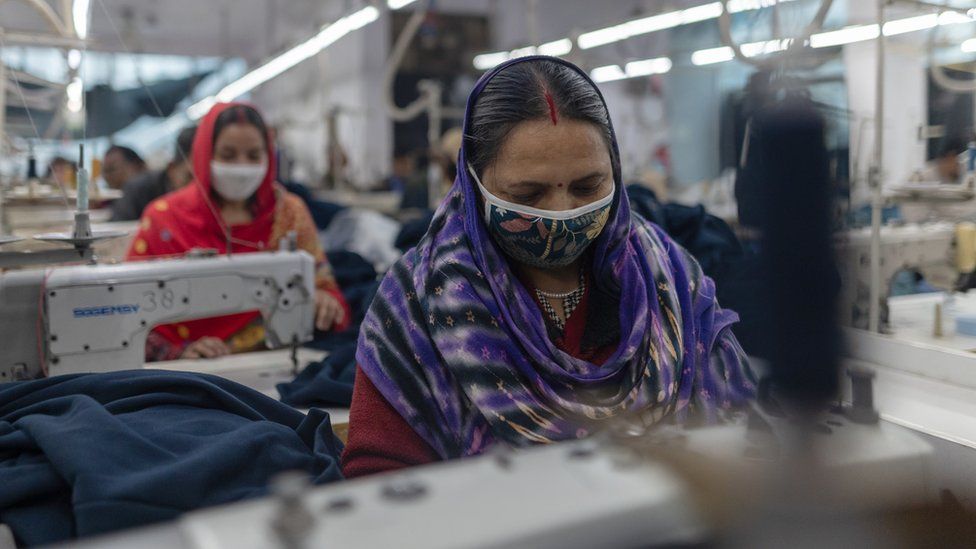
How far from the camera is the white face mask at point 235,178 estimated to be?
2.61 metres

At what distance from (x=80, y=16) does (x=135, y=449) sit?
146 centimetres

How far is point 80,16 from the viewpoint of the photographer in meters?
2.21

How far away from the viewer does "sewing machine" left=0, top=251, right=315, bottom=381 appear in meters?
1.64

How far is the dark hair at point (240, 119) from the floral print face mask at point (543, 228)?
156 centimetres

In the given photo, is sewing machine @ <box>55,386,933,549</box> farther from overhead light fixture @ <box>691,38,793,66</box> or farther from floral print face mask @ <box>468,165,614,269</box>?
floral print face mask @ <box>468,165,614,269</box>

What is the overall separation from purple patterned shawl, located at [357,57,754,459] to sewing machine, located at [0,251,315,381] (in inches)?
26.0

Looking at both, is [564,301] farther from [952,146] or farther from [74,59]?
[74,59]

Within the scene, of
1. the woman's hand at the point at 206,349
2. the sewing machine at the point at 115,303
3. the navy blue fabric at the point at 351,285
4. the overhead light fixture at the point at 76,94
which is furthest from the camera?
the navy blue fabric at the point at 351,285

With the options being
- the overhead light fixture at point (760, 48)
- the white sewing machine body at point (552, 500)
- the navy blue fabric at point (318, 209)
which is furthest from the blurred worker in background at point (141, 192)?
the white sewing machine body at point (552, 500)

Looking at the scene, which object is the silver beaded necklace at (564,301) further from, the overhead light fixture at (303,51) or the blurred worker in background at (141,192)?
the blurred worker in background at (141,192)

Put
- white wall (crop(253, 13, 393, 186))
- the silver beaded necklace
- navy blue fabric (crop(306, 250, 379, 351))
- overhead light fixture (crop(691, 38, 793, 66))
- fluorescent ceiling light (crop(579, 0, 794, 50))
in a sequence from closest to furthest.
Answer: overhead light fixture (crop(691, 38, 793, 66)) → the silver beaded necklace → navy blue fabric (crop(306, 250, 379, 351)) → fluorescent ceiling light (crop(579, 0, 794, 50)) → white wall (crop(253, 13, 393, 186))

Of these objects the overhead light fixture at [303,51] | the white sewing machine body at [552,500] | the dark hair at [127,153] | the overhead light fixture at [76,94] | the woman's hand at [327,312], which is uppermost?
the overhead light fixture at [303,51]

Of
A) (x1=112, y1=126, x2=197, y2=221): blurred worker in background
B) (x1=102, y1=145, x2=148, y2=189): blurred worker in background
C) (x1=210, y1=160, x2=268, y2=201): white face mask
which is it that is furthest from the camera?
(x1=102, y1=145, x2=148, y2=189): blurred worker in background

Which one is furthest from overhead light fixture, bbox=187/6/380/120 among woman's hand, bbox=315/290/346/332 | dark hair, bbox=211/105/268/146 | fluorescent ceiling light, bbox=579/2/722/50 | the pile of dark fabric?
the pile of dark fabric
